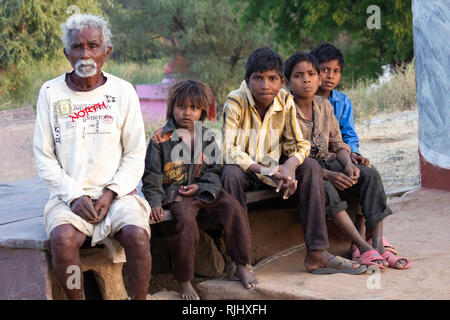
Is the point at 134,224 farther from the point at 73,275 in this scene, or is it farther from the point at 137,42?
the point at 137,42

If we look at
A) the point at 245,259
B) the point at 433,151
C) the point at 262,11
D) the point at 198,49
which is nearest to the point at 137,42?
the point at 198,49

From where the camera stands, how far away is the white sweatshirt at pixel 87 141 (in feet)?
10.8

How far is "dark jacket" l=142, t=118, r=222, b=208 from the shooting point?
3.61 metres

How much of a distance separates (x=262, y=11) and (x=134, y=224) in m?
14.0

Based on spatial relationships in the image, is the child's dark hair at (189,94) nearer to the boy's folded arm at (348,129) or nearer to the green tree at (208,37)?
the boy's folded arm at (348,129)

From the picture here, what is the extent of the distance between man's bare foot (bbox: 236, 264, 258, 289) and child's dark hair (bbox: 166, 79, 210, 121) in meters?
1.02

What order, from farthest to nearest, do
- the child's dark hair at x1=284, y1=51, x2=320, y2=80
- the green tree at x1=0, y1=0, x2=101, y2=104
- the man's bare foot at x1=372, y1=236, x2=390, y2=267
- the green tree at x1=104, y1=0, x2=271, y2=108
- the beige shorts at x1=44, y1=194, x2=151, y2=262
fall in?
the green tree at x1=104, y1=0, x2=271, y2=108 → the green tree at x1=0, y1=0, x2=101, y2=104 → the child's dark hair at x1=284, y1=51, x2=320, y2=80 → the man's bare foot at x1=372, y1=236, x2=390, y2=267 → the beige shorts at x1=44, y1=194, x2=151, y2=262

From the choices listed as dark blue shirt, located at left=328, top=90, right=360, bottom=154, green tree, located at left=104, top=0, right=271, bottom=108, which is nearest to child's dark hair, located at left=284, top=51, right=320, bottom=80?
dark blue shirt, located at left=328, top=90, right=360, bottom=154

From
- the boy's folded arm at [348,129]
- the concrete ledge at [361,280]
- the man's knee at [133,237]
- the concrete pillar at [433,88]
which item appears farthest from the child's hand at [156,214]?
the concrete pillar at [433,88]

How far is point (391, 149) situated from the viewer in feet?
27.6

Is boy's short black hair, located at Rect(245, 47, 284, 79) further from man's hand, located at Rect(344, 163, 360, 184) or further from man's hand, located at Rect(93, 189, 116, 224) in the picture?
man's hand, located at Rect(93, 189, 116, 224)

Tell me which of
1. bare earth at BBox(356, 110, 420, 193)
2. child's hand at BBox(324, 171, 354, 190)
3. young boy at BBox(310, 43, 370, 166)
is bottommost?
bare earth at BBox(356, 110, 420, 193)

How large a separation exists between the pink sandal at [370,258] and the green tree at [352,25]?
11423mm

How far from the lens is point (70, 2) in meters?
13.8
